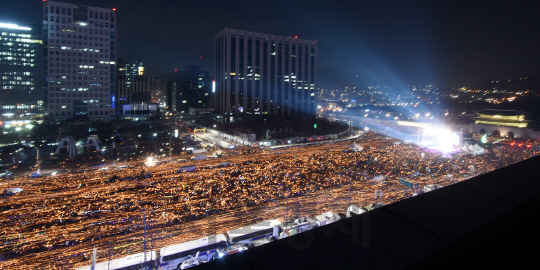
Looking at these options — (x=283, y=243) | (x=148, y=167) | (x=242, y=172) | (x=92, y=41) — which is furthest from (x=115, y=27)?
(x=283, y=243)

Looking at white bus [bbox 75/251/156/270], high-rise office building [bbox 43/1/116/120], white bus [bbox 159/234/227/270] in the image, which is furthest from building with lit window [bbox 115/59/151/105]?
white bus [bbox 159/234/227/270]

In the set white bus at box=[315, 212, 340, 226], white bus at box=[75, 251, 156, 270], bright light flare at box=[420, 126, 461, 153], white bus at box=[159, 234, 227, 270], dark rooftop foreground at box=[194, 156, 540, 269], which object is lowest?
white bus at box=[75, 251, 156, 270]

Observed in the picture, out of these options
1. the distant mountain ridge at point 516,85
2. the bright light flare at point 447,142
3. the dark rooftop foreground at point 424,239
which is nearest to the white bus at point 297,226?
the dark rooftop foreground at point 424,239

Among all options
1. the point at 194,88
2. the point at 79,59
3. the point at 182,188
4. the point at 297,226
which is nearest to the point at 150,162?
the point at 182,188

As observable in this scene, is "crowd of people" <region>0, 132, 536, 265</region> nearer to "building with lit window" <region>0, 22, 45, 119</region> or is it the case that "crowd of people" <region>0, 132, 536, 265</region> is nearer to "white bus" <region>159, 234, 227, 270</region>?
"white bus" <region>159, 234, 227, 270</region>

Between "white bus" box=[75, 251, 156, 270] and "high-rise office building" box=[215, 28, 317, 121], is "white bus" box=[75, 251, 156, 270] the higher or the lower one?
the lower one

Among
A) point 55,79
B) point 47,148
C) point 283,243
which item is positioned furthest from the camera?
point 55,79

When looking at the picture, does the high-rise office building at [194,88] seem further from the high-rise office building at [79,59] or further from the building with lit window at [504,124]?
the building with lit window at [504,124]

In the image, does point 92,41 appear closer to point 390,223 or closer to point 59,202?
point 59,202
